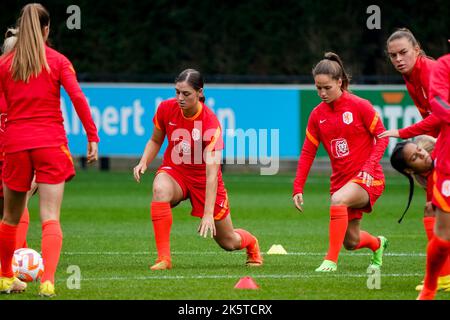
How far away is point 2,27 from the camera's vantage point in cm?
2822

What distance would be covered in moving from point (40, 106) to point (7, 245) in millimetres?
1035

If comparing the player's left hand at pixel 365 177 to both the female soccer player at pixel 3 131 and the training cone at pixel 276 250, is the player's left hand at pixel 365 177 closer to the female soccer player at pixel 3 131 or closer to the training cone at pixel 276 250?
the training cone at pixel 276 250

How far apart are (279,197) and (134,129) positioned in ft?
14.0

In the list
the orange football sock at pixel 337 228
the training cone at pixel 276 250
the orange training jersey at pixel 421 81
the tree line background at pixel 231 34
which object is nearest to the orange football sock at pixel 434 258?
the orange training jersey at pixel 421 81

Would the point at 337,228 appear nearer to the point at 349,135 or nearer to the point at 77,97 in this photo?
the point at 349,135

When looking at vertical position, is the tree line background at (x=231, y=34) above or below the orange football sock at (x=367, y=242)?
above

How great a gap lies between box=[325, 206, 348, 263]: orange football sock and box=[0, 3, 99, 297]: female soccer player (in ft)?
8.41

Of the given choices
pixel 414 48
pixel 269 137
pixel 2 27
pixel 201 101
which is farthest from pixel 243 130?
pixel 414 48

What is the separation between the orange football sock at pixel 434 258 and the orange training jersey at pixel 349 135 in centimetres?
248

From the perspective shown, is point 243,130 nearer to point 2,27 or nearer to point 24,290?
point 2,27

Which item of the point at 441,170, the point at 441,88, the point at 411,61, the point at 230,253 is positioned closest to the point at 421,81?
the point at 411,61

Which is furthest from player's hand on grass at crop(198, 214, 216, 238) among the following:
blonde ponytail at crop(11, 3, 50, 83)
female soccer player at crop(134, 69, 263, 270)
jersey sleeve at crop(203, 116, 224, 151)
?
blonde ponytail at crop(11, 3, 50, 83)

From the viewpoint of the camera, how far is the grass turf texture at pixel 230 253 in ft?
27.7

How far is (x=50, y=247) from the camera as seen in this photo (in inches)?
314
